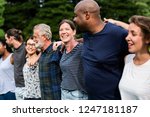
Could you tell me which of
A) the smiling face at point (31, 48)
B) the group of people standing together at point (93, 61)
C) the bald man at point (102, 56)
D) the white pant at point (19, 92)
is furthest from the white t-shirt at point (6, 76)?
the bald man at point (102, 56)

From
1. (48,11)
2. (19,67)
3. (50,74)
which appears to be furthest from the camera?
(48,11)

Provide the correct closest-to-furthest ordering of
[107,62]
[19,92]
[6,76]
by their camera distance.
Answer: [107,62] < [19,92] < [6,76]

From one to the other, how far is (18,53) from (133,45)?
2.90 m

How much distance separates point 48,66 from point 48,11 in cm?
1700

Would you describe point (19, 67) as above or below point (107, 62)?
below

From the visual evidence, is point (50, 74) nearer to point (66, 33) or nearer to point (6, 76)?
point (66, 33)

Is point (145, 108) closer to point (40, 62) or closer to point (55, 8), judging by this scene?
point (40, 62)

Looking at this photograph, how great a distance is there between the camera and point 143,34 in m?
3.94

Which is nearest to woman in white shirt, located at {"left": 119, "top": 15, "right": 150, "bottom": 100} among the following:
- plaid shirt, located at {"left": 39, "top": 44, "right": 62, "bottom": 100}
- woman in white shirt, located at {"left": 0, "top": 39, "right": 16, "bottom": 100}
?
plaid shirt, located at {"left": 39, "top": 44, "right": 62, "bottom": 100}

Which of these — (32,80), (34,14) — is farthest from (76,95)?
(34,14)

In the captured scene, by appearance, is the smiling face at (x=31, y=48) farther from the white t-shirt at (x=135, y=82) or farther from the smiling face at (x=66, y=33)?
the white t-shirt at (x=135, y=82)

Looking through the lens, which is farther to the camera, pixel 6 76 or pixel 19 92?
pixel 6 76

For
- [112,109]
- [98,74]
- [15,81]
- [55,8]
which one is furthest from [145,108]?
[55,8]

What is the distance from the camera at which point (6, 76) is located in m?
6.99
